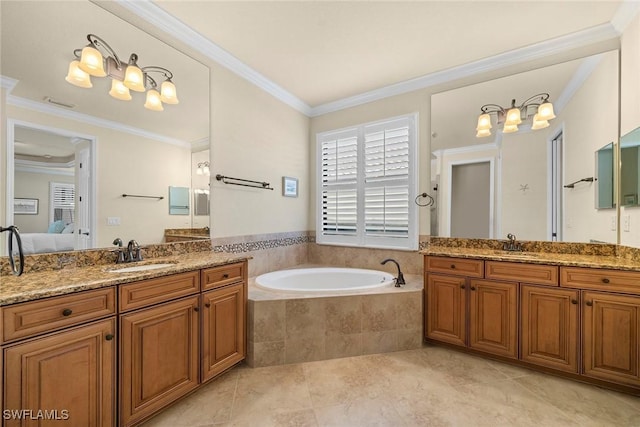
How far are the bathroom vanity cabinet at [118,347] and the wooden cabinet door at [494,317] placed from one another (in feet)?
6.46

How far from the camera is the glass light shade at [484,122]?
268 centimetres

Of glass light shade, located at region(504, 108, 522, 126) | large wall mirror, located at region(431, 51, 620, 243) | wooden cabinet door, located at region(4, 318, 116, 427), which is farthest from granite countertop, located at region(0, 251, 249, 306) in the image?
glass light shade, located at region(504, 108, 522, 126)

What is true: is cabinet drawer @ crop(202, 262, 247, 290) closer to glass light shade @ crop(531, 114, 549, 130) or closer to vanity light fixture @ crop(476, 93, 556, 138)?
vanity light fixture @ crop(476, 93, 556, 138)

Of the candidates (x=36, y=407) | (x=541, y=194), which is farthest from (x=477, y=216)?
(x=36, y=407)

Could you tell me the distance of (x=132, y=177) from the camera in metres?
1.96

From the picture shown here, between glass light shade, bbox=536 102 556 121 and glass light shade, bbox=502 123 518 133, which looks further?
glass light shade, bbox=502 123 518 133

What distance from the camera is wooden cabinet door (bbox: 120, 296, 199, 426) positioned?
140 centimetres

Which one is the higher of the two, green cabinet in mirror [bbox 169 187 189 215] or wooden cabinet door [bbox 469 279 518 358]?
green cabinet in mirror [bbox 169 187 189 215]

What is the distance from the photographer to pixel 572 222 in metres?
2.30

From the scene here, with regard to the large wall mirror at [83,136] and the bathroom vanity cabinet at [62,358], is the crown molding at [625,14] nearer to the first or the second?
the large wall mirror at [83,136]

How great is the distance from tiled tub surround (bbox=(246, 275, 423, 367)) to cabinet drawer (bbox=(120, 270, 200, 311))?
1.92 ft

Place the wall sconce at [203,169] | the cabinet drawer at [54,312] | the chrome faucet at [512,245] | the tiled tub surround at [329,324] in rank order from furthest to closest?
the chrome faucet at [512,245] → the wall sconce at [203,169] → the tiled tub surround at [329,324] → the cabinet drawer at [54,312]

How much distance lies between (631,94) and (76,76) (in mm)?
3742

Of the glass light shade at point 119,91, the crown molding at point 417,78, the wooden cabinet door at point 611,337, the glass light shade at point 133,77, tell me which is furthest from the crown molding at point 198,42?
the wooden cabinet door at point 611,337
